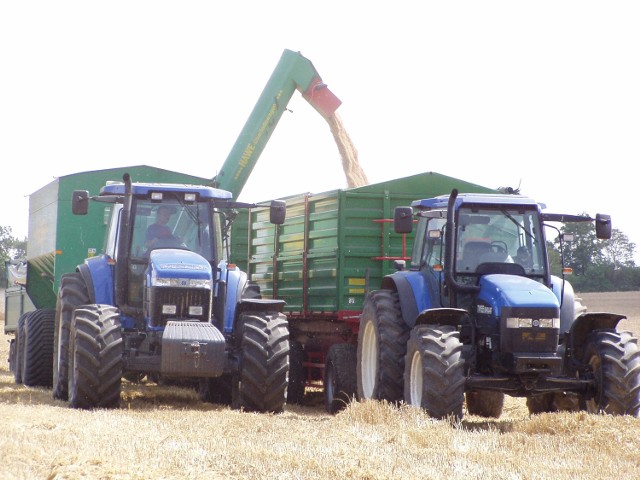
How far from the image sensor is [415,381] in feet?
33.9

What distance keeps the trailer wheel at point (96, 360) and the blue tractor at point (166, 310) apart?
1 cm

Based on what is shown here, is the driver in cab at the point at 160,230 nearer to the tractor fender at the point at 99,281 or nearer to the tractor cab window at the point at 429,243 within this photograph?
the tractor fender at the point at 99,281

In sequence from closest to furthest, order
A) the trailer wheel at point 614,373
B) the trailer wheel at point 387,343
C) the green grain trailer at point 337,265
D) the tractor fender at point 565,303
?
1. the trailer wheel at point 614,373
2. the tractor fender at point 565,303
3. the trailer wheel at point 387,343
4. the green grain trailer at point 337,265

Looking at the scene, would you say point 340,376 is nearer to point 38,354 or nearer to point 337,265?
point 337,265

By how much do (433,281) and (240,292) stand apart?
2398 millimetres

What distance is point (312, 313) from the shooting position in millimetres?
14469

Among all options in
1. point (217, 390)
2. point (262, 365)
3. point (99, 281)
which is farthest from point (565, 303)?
point (99, 281)

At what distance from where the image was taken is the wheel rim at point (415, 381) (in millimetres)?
10141

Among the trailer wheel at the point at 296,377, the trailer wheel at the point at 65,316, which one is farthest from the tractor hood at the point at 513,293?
the trailer wheel at the point at 296,377

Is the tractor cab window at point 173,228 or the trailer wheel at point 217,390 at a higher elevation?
the tractor cab window at point 173,228

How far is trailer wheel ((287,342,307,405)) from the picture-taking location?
1478 centimetres

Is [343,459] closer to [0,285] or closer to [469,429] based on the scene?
[469,429]

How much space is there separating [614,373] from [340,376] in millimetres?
4100

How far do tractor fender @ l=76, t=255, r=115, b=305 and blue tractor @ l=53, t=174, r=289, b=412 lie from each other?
0.01 metres
